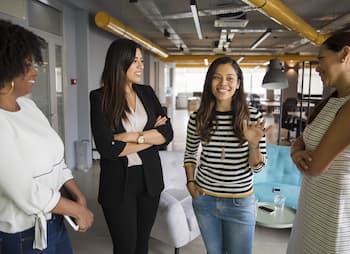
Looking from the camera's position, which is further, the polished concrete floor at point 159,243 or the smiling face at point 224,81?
the polished concrete floor at point 159,243

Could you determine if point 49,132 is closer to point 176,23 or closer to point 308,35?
point 308,35

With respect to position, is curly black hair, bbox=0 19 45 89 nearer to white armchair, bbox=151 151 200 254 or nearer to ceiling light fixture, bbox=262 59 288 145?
white armchair, bbox=151 151 200 254

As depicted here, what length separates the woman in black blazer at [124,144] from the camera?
1.64 meters

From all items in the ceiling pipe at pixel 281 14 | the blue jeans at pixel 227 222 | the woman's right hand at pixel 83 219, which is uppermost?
the ceiling pipe at pixel 281 14

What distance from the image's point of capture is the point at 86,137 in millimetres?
5699

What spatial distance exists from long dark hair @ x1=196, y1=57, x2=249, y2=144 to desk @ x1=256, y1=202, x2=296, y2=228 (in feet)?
4.52

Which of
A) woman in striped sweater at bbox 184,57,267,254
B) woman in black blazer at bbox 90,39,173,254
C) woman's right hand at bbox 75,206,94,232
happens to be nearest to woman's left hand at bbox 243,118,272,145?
woman in striped sweater at bbox 184,57,267,254

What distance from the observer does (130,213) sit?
1.69 metres

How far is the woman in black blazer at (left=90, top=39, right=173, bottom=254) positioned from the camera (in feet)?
5.38

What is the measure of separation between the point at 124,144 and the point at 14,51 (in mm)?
723

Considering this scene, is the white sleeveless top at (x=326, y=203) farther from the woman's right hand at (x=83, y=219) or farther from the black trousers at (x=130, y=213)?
the woman's right hand at (x=83, y=219)

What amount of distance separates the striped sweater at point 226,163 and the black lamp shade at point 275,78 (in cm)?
270

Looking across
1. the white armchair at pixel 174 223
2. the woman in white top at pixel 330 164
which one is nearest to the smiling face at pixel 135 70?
the woman in white top at pixel 330 164

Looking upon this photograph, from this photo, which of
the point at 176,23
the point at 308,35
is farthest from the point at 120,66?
the point at 176,23
